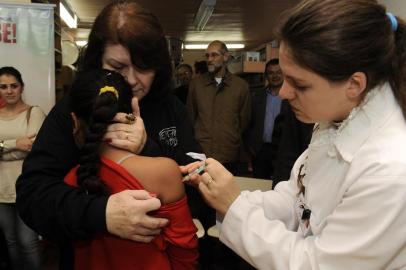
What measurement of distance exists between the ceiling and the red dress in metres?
4.63

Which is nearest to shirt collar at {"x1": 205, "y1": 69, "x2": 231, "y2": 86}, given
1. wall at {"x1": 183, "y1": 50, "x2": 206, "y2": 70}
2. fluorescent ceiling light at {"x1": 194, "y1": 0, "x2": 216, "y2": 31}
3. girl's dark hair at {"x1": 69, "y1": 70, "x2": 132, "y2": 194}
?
fluorescent ceiling light at {"x1": 194, "y1": 0, "x2": 216, "y2": 31}

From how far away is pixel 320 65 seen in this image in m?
0.87

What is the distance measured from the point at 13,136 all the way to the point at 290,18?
2.46 m

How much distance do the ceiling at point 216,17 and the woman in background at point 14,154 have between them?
3.24 meters

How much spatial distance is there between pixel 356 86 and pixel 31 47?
9.70 feet

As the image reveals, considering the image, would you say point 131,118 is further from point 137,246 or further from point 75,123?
point 137,246

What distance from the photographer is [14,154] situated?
8.91 ft

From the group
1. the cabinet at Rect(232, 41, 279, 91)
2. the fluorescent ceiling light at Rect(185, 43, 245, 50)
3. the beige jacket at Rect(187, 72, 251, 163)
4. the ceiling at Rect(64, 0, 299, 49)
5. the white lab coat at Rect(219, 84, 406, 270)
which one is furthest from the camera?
the fluorescent ceiling light at Rect(185, 43, 245, 50)

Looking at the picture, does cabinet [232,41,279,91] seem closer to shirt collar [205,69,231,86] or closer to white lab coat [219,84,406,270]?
shirt collar [205,69,231,86]

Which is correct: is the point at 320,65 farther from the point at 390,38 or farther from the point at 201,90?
the point at 201,90

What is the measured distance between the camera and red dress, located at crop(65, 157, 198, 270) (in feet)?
3.18

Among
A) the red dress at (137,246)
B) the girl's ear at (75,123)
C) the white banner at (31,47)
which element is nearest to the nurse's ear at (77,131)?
the girl's ear at (75,123)

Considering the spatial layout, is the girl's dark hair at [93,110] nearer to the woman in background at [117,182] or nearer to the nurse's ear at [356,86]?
the woman in background at [117,182]

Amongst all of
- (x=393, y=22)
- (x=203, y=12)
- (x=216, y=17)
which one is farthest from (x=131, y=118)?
(x=216, y=17)
